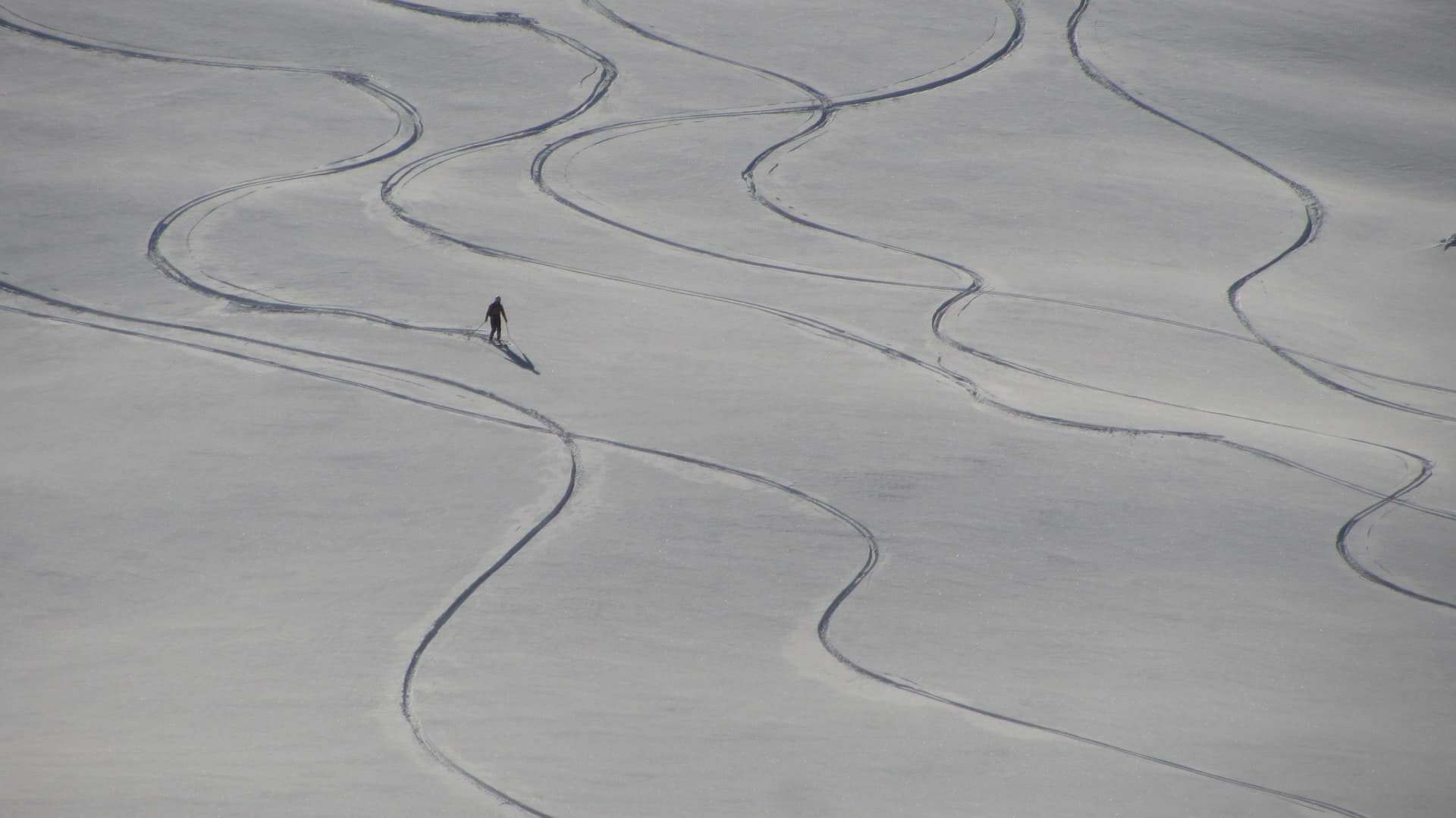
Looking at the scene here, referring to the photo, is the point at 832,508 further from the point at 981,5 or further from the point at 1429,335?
the point at 981,5

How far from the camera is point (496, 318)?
833 inches

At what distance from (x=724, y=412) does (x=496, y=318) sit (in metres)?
4.00

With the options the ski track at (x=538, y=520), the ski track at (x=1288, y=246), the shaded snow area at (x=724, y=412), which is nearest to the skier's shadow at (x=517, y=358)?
the shaded snow area at (x=724, y=412)

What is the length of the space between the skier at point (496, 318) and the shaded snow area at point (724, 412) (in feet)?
1.15

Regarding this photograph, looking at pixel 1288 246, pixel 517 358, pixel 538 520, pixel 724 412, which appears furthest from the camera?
pixel 1288 246

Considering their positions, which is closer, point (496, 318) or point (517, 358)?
point (496, 318)

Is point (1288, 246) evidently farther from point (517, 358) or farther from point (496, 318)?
point (496, 318)

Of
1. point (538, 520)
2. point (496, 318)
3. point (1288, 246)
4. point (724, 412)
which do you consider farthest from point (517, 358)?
point (1288, 246)

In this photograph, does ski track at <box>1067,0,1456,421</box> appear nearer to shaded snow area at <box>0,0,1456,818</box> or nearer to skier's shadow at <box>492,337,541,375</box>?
shaded snow area at <box>0,0,1456,818</box>

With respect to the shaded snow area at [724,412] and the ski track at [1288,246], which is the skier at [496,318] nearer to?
the shaded snow area at [724,412]

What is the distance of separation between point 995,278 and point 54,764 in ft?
59.1

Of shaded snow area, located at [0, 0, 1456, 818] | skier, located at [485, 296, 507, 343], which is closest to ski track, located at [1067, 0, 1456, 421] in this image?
shaded snow area, located at [0, 0, 1456, 818]

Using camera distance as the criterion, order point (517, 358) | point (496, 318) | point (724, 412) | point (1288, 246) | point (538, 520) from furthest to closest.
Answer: point (1288, 246)
point (517, 358)
point (496, 318)
point (724, 412)
point (538, 520)

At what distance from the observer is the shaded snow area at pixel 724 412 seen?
13.5m
